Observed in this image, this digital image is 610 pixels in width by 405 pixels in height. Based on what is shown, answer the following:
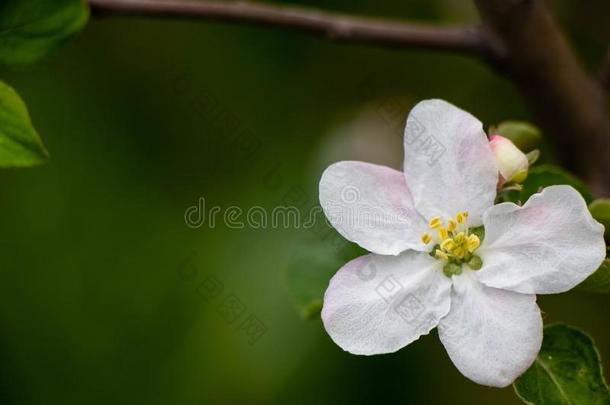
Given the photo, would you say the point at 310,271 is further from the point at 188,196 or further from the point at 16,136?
the point at 188,196

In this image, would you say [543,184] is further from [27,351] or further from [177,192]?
[27,351]

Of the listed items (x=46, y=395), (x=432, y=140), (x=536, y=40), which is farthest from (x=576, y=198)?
(x=46, y=395)

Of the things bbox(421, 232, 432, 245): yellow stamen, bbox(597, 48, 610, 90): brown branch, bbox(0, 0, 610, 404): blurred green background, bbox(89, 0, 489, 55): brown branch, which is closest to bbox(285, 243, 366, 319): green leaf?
bbox(421, 232, 432, 245): yellow stamen

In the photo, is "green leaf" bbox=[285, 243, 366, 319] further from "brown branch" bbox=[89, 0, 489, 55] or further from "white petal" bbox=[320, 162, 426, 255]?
"brown branch" bbox=[89, 0, 489, 55]

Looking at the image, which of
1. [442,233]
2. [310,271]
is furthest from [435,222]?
[310,271]

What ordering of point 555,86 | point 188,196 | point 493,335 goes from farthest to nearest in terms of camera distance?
point 188,196, point 555,86, point 493,335

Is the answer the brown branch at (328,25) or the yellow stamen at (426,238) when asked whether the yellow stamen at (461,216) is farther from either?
the brown branch at (328,25)
